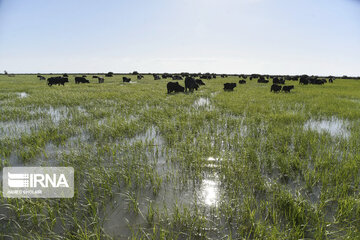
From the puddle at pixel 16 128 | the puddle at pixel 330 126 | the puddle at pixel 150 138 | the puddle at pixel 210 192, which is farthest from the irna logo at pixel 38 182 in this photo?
the puddle at pixel 330 126

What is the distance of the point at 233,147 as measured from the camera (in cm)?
494

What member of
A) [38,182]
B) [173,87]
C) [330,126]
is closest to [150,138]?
[38,182]

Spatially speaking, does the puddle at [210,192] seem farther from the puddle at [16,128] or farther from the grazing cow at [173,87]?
the grazing cow at [173,87]

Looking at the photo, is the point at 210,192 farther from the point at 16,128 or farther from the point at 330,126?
the point at 16,128

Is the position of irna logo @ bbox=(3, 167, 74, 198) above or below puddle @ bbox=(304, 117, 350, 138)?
below

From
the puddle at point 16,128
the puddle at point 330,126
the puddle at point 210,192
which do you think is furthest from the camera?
the puddle at point 330,126

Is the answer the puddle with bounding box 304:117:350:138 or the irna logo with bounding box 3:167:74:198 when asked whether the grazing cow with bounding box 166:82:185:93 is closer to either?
the puddle with bounding box 304:117:350:138

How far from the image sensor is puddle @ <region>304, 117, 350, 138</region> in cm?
619

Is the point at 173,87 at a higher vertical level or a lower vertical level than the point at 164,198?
higher

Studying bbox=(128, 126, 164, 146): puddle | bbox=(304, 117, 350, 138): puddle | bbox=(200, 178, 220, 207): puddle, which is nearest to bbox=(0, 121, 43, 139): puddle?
bbox=(128, 126, 164, 146): puddle

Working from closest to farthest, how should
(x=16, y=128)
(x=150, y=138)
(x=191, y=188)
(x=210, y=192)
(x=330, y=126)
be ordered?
(x=210, y=192) → (x=191, y=188) → (x=150, y=138) → (x=16, y=128) → (x=330, y=126)

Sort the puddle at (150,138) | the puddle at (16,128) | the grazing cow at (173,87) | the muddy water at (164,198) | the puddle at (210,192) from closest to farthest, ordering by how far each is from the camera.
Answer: the muddy water at (164,198) → the puddle at (210,192) → the puddle at (150,138) → the puddle at (16,128) → the grazing cow at (173,87)

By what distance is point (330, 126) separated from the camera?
6.82 metres

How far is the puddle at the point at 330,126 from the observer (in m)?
6.19
